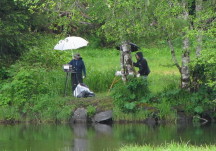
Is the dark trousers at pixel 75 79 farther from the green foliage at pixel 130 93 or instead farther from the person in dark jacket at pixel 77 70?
the green foliage at pixel 130 93

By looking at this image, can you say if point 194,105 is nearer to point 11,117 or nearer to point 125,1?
point 125,1

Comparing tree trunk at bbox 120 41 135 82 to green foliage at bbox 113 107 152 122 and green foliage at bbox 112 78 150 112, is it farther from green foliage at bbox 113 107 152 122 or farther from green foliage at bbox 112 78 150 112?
green foliage at bbox 113 107 152 122

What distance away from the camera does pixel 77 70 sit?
22641 mm

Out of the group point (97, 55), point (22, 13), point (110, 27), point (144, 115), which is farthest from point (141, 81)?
point (97, 55)

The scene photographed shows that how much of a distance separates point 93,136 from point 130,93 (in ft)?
11.9

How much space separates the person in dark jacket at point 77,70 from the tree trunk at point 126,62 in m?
1.45

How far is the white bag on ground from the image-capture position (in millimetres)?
22453

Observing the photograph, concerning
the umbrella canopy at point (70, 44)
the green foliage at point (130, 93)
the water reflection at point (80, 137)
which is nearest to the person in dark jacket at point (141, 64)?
the green foliage at point (130, 93)

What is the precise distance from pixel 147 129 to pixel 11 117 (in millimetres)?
5241

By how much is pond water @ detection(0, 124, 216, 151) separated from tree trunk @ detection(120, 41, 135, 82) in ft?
8.08

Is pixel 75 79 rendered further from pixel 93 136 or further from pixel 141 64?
pixel 93 136

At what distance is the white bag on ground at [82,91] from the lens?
22.5 metres

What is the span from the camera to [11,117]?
22.0m

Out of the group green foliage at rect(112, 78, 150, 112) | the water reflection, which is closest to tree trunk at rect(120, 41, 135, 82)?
green foliage at rect(112, 78, 150, 112)
